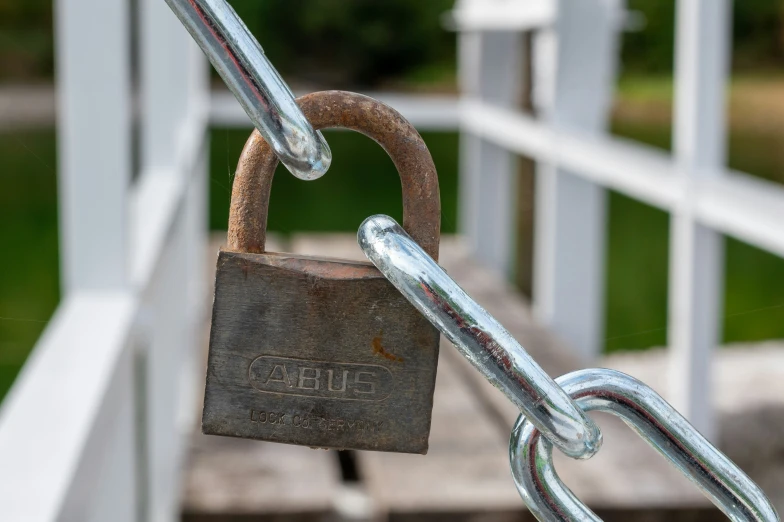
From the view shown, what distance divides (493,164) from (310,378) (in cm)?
477

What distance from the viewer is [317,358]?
41 centimetres

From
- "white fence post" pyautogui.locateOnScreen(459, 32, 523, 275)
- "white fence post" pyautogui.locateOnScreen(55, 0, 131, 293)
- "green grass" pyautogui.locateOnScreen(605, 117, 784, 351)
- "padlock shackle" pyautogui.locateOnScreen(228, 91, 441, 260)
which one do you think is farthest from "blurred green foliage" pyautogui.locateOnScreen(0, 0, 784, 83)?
"padlock shackle" pyautogui.locateOnScreen(228, 91, 441, 260)

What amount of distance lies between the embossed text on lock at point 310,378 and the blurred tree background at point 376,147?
67cm

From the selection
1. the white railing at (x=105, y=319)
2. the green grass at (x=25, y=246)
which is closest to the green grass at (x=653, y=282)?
the white railing at (x=105, y=319)

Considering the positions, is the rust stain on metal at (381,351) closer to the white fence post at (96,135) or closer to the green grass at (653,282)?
the white fence post at (96,135)

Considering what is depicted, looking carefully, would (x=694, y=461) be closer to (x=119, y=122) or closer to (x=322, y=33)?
(x=119, y=122)

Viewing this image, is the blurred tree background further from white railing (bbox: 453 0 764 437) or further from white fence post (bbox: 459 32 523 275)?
white fence post (bbox: 459 32 523 275)

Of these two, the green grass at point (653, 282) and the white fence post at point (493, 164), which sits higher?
the white fence post at point (493, 164)

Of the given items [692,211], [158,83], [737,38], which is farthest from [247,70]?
[737,38]

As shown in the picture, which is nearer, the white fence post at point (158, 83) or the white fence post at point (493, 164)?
the white fence post at point (158, 83)

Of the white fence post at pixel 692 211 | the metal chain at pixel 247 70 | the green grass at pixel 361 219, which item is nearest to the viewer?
the metal chain at pixel 247 70

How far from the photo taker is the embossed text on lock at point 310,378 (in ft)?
1.36

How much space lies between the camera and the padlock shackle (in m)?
0.41

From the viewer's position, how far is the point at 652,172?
2689 mm
